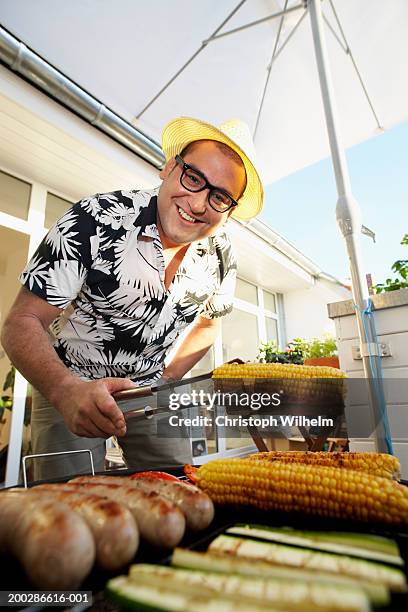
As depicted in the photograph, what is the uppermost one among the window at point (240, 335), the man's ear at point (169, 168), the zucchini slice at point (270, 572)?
the window at point (240, 335)

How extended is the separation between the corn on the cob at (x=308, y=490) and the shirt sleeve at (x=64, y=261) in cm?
97

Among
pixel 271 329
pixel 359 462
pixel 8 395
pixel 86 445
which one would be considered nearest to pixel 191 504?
pixel 359 462

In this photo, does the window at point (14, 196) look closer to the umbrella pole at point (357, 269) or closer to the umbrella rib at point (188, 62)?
the umbrella rib at point (188, 62)

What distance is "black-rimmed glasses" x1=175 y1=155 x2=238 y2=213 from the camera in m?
1.82

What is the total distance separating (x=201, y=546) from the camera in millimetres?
651

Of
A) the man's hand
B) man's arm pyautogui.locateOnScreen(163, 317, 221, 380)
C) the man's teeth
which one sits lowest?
the man's hand

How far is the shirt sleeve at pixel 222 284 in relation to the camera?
232 cm

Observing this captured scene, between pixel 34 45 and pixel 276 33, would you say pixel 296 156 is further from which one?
pixel 34 45

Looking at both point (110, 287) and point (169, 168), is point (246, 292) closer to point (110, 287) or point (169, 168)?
point (169, 168)

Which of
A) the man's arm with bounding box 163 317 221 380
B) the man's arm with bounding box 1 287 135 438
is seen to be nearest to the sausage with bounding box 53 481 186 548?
the man's arm with bounding box 1 287 135 438

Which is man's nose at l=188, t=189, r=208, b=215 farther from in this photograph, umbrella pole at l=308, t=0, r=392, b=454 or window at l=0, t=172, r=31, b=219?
window at l=0, t=172, r=31, b=219

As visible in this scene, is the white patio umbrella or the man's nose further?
the white patio umbrella

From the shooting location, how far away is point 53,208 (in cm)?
535

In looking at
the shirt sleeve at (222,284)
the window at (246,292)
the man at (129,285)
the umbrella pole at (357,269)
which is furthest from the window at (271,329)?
the man at (129,285)
